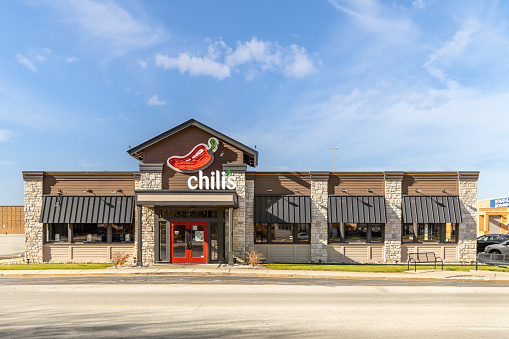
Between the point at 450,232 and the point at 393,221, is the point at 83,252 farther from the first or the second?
the point at 450,232

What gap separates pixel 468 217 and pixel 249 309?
21.2 meters

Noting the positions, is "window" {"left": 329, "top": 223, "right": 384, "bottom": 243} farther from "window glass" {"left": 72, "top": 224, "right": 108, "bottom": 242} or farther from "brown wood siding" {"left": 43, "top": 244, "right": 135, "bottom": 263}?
"window glass" {"left": 72, "top": 224, "right": 108, "bottom": 242}

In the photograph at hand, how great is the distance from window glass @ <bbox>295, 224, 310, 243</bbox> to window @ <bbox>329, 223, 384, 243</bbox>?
5.52 feet

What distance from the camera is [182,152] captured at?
25.9 m

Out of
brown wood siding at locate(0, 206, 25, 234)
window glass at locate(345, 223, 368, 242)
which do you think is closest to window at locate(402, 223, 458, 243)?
window glass at locate(345, 223, 368, 242)

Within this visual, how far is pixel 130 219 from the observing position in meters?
26.4

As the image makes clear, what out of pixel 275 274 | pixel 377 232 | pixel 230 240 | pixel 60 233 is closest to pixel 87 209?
pixel 60 233

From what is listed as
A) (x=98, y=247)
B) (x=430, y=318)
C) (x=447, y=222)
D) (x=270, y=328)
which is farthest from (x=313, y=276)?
(x=98, y=247)

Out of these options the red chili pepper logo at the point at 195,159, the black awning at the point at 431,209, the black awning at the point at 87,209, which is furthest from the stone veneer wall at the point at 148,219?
the black awning at the point at 431,209

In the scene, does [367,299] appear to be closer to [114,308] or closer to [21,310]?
[114,308]

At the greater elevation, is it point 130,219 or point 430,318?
point 130,219

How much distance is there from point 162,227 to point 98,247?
→ 213 inches

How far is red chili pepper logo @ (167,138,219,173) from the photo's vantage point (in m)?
25.7

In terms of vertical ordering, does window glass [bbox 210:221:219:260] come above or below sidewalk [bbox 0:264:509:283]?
above
